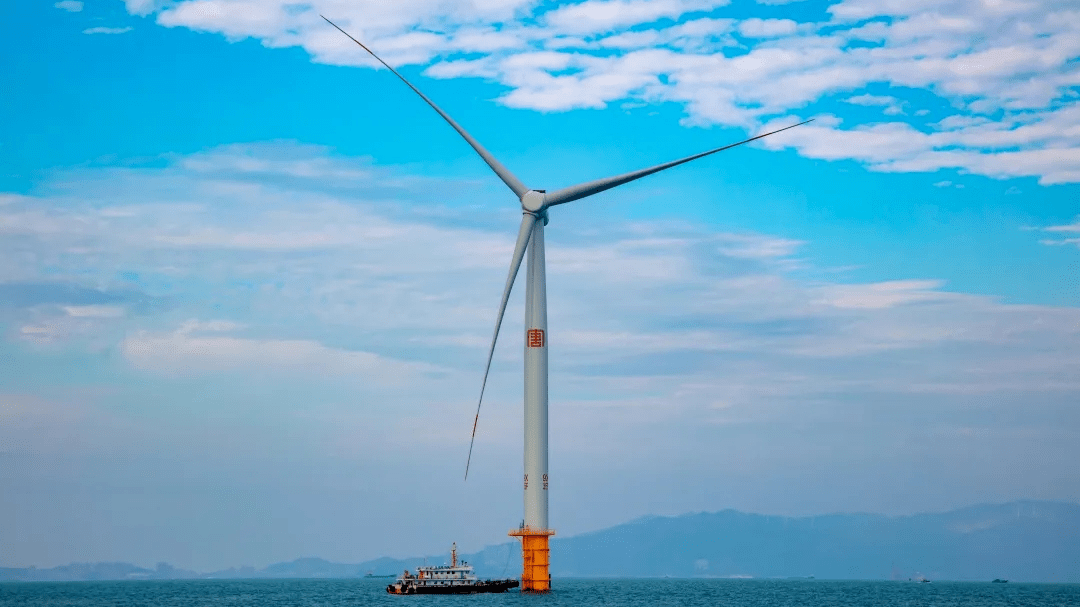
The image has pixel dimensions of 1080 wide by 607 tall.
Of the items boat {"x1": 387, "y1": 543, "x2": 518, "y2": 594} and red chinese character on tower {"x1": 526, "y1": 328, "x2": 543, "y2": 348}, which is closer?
red chinese character on tower {"x1": 526, "y1": 328, "x2": 543, "y2": 348}

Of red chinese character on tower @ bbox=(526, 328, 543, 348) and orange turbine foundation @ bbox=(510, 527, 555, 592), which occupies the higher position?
red chinese character on tower @ bbox=(526, 328, 543, 348)

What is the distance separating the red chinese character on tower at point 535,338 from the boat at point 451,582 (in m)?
57.4

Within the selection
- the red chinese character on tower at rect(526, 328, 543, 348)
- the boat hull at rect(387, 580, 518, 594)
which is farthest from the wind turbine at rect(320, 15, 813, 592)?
the boat hull at rect(387, 580, 518, 594)

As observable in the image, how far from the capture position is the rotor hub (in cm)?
14450

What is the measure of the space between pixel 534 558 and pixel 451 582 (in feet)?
178

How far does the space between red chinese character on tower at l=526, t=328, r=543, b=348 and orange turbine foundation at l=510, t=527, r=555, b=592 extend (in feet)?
68.8

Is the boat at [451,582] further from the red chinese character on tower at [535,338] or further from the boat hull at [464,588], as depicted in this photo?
the red chinese character on tower at [535,338]

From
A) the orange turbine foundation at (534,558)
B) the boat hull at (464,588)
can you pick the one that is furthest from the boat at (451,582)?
the orange turbine foundation at (534,558)

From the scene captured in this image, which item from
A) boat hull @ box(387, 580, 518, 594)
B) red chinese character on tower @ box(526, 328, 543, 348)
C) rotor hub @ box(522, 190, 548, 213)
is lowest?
boat hull @ box(387, 580, 518, 594)

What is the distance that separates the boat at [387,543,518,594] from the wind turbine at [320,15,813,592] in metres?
44.2

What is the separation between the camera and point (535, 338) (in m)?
139

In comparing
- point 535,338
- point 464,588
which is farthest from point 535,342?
point 464,588

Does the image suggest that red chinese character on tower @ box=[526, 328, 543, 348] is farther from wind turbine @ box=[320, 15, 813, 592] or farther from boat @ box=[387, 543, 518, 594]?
boat @ box=[387, 543, 518, 594]

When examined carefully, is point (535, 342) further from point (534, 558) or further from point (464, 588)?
point (464, 588)
